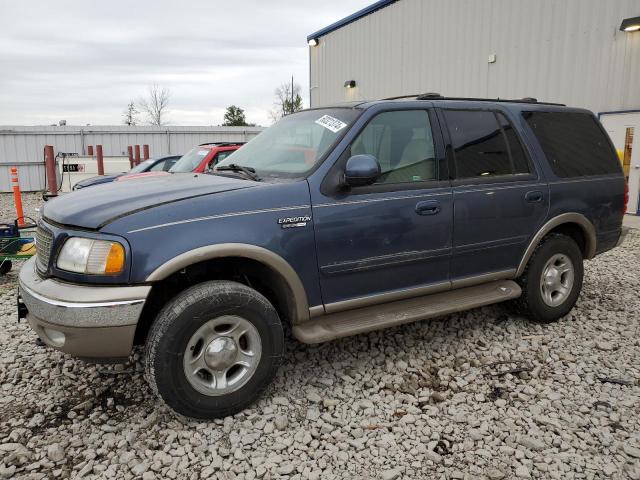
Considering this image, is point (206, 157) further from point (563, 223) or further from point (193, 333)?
point (193, 333)

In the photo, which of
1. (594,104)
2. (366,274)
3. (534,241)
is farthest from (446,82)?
(366,274)

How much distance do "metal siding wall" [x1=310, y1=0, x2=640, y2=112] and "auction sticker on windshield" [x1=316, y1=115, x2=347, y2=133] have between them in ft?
27.7

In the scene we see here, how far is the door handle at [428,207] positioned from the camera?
3469 millimetres

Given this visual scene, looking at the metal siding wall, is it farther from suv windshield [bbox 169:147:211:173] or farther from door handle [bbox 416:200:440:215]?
door handle [bbox 416:200:440:215]

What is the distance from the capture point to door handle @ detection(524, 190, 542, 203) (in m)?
4.02

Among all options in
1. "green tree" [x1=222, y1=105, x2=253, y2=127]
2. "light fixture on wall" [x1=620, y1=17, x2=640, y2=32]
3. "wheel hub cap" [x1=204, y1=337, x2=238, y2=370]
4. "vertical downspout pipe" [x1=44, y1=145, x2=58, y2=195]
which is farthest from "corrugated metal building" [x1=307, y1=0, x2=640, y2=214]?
"green tree" [x1=222, y1=105, x2=253, y2=127]

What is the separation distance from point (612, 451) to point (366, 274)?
1.66 m

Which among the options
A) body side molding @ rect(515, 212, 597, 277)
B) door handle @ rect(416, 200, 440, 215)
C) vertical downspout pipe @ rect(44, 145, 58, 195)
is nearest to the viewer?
door handle @ rect(416, 200, 440, 215)

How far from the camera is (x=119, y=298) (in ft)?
8.50

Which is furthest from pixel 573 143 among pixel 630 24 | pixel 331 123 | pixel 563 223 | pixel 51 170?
→ pixel 51 170

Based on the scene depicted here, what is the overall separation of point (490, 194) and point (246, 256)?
200 centimetres

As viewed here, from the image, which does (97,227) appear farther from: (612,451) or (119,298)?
(612,451)

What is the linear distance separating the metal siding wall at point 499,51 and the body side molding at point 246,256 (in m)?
9.24

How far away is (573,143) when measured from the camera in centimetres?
445
